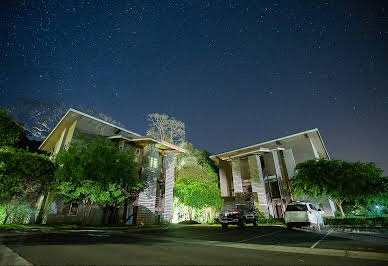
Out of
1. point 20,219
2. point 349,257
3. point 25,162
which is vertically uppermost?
point 25,162

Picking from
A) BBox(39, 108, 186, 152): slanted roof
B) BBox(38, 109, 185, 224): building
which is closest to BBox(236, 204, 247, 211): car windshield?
BBox(38, 109, 185, 224): building

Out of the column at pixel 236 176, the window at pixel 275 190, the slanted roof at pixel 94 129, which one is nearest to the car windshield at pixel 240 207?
the slanted roof at pixel 94 129

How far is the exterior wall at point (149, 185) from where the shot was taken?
23.6m

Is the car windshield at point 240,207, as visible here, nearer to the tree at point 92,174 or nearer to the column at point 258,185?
the tree at point 92,174

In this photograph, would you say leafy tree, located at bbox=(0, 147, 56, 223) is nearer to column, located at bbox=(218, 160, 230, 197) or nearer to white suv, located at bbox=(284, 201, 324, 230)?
white suv, located at bbox=(284, 201, 324, 230)

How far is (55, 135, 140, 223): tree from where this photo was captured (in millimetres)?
15922

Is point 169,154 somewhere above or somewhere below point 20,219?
above

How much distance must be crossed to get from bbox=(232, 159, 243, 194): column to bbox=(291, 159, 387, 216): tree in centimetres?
1046

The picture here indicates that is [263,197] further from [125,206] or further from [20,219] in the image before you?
[20,219]

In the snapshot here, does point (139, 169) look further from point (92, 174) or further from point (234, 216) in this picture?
point (234, 216)

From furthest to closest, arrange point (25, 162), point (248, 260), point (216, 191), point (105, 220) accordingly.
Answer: point (216, 191), point (105, 220), point (25, 162), point (248, 260)

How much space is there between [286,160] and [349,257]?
26.7 metres

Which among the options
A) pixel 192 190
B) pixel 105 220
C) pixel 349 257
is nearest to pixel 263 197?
pixel 192 190

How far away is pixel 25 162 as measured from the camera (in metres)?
16.3
